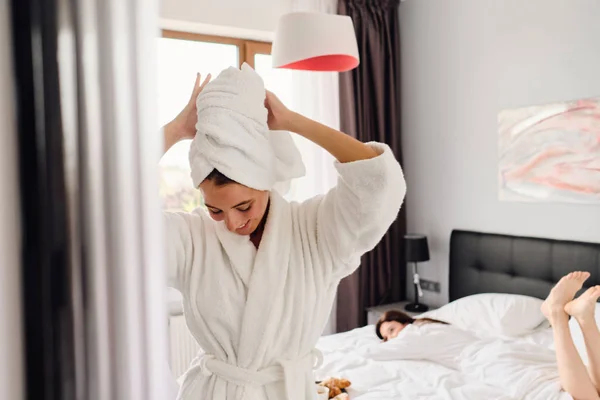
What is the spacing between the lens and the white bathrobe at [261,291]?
3.32 feet

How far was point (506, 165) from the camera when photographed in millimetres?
3199

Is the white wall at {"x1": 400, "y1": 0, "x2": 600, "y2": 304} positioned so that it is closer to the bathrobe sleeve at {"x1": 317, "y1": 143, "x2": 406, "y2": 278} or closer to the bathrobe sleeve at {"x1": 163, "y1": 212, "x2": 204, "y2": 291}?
the bathrobe sleeve at {"x1": 317, "y1": 143, "x2": 406, "y2": 278}

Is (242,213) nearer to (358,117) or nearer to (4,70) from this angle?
(4,70)

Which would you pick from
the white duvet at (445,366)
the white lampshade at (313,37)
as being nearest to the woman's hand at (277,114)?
the white lampshade at (313,37)

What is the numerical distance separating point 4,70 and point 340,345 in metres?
2.69

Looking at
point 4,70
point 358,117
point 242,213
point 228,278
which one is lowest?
point 228,278

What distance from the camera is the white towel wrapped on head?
0.90 meters

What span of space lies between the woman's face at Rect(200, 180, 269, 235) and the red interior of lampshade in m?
1.28

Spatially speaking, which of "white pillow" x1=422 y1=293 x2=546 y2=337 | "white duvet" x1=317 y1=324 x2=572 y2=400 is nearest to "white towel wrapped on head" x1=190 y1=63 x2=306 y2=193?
"white duvet" x1=317 y1=324 x2=572 y2=400

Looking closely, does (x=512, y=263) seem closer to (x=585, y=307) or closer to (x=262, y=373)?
(x=585, y=307)

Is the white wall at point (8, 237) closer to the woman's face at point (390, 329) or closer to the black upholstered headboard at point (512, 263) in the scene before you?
the woman's face at point (390, 329)

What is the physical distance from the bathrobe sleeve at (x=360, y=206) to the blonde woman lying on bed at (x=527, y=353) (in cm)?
131

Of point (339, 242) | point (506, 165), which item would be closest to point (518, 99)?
point (506, 165)

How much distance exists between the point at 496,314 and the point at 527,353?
1.84 ft
